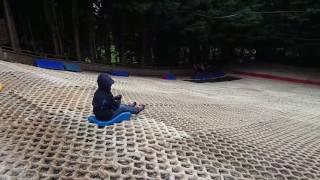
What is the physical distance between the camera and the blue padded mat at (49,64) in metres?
16.0

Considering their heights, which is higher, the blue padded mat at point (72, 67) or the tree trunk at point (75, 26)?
the tree trunk at point (75, 26)

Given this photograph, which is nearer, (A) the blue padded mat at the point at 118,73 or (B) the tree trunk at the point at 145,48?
(A) the blue padded mat at the point at 118,73

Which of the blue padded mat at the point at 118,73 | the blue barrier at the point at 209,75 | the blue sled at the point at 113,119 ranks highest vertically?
the blue sled at the point at 113,119

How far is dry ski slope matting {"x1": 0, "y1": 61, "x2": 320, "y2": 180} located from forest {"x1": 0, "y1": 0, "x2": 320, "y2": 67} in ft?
38.2

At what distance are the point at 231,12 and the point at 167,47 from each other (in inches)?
214

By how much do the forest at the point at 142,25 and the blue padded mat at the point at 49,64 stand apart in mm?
1595

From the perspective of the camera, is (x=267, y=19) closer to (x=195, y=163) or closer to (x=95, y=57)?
(x=95, y=57)

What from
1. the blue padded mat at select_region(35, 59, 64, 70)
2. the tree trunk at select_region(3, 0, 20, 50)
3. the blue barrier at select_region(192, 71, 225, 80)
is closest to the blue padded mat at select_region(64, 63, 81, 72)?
the blue padded mat at select_region(35, 59, 64, 70)

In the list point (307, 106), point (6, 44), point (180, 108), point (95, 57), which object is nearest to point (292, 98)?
point (307, 106)

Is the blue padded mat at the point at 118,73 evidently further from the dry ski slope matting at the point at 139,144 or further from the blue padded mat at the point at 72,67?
the dry ski slope matting at the point at 139,144

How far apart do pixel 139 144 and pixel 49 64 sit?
12879mm

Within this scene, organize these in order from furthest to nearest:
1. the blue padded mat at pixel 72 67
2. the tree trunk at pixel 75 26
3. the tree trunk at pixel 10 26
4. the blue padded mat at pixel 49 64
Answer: the tree trunk at pixel 75 26
the blue padded mat at pixel 72 67
the tree trunk at pixel 10 26
the blue padded mat at pixel 49 64

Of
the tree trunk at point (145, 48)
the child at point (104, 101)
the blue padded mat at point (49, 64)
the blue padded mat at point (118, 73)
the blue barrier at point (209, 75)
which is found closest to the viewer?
the child at point (104, 101)

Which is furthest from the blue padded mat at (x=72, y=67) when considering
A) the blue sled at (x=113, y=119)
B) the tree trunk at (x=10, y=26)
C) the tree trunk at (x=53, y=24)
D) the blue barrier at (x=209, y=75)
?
the blue sled at (x=113, y=119)
